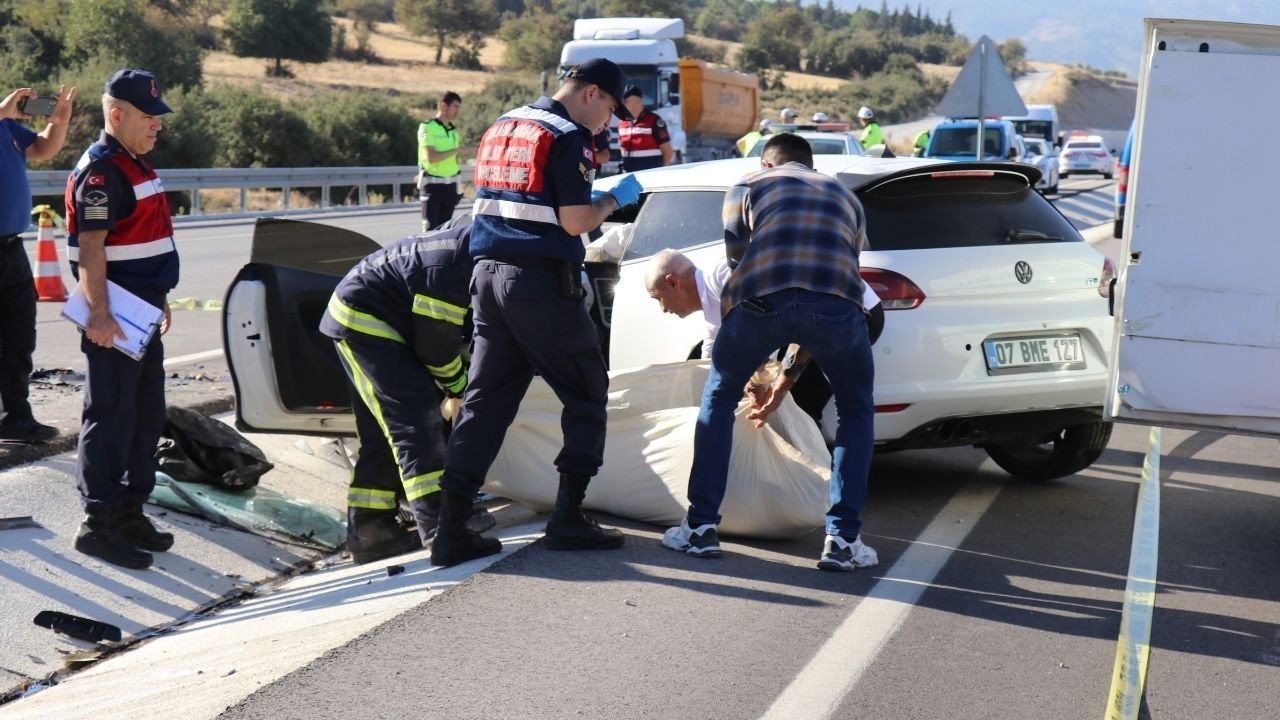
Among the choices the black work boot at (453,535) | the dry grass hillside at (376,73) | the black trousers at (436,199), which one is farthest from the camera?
the dry grass hillside at (376,73)

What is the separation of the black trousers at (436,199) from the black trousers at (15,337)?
869 cm

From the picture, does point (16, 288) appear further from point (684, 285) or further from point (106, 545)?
point (684, 285)

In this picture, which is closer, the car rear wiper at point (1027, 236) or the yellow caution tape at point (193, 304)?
the car rear wiper at point (1027, 236)

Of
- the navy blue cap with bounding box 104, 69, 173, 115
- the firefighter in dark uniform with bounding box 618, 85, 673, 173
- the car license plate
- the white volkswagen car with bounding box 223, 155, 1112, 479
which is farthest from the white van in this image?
the navy blue cap with bounding box 104, 69, 173, 115

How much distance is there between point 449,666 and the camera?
13.8ft

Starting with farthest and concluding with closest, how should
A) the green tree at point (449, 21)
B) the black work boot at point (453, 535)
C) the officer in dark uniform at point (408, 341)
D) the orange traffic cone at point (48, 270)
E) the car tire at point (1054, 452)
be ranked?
the green tree at point (449, 21) < the orange traffic cone at point (48, 270) < the car tire at point (1054, 452) < the officer in dark uniform at point (408, 341) < the black work boot at point (453, 535)

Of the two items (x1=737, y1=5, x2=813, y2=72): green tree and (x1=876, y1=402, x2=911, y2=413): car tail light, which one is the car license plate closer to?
(x1=876, y1=402, x2=911, y2=413): car tail light

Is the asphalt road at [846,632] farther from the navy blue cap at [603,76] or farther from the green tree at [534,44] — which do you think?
the green tree at [534,44]

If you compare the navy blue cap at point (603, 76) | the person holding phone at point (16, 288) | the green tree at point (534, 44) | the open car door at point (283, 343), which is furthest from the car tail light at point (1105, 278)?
the green tree at point (534, 44)

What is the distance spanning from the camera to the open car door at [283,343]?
6059 mm

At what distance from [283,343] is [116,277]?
103cm

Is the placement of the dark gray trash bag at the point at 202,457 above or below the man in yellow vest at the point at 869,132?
below

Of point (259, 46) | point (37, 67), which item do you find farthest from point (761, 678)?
point (259, 46)

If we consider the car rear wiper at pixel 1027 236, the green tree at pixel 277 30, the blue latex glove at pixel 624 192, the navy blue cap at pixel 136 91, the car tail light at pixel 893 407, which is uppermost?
the green tree at pixel 277 30
